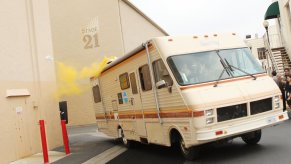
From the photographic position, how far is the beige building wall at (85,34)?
2805 cm

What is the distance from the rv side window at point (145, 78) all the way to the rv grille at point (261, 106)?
2.75m

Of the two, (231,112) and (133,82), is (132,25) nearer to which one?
(133,82)

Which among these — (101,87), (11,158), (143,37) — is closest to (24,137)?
(11,158)

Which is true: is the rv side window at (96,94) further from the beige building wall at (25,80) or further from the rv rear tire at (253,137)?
the rv rear tire at (253,137)

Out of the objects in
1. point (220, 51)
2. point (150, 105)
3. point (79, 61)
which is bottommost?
point (150, 105)

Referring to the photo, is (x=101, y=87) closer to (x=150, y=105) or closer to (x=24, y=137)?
(x=24, y=137)

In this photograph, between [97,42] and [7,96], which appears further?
[97,42]

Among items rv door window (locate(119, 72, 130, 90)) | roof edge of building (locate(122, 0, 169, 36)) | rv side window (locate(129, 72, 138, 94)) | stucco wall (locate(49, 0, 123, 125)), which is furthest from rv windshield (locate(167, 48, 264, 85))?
roof edge of building (locate(122, 0, 169, 36))

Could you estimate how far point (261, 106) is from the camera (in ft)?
30.3

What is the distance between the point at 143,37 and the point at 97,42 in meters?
5.72

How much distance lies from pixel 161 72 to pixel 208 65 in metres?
1.14

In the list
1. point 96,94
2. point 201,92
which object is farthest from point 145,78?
point 96,94

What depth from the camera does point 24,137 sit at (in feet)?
47.3

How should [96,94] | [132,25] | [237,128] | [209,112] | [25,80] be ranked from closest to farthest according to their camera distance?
[209,112], [237,128], [25,80], [96,94], [132,25]
